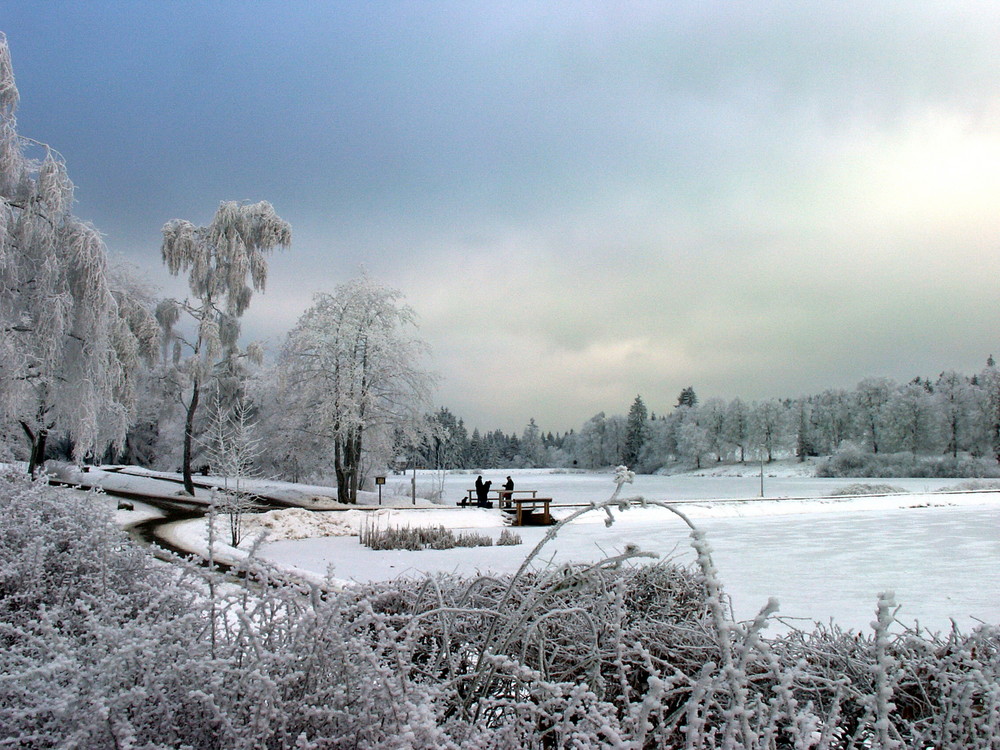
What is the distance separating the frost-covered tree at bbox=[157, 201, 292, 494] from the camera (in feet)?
74.8

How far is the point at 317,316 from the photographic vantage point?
88.7 ft

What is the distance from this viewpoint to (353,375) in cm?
2614

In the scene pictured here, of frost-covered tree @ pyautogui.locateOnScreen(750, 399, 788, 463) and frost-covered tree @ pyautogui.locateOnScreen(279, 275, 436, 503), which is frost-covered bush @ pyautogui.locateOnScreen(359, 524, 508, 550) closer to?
frost-covered tree @ pyautogui.locateOnScreen(279, 275, 436, 503)

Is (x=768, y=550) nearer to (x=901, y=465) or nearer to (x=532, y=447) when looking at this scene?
(x=901, y=465)

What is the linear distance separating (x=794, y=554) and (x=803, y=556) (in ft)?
1.07

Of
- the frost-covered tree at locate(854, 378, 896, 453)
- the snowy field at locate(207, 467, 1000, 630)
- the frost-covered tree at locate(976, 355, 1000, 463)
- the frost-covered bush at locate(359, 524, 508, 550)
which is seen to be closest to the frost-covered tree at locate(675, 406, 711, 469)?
the frost-covered tree at locate(854, 378, 896, 453)

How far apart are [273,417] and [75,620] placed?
27692mm

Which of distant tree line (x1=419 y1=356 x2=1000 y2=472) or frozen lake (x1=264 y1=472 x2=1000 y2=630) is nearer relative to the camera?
frozen lake (x1=264 y1=472 x2=1000 y2=630)

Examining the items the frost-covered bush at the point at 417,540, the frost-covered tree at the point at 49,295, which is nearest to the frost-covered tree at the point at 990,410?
the frost-covered bush at the point at 417,540

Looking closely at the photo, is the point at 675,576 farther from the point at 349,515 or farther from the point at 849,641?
the point at 349,515

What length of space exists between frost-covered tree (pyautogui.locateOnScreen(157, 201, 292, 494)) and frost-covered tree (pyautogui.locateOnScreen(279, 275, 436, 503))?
2312 millimetres

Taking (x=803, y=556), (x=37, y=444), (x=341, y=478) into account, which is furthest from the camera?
(x=341, y=478)

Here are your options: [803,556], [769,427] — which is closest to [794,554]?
[803,556]

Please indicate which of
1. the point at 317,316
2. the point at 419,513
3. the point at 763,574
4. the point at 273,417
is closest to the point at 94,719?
the point at 763,574
